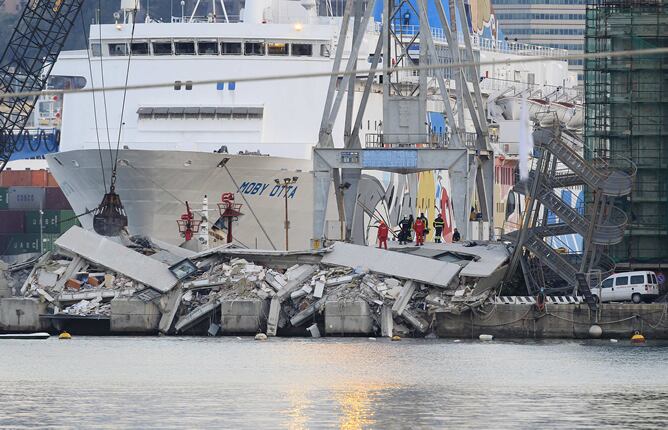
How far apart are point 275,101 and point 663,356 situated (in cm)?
2940

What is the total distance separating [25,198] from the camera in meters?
109

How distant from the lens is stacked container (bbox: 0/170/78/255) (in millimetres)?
→ 105000

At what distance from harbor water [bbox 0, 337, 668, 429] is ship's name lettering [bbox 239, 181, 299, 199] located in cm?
1764

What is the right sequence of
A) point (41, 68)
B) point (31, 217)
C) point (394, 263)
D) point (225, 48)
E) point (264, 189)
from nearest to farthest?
point (394, 263), point (264, 189), point (41, 68), point (225, 48), point (31, 217)

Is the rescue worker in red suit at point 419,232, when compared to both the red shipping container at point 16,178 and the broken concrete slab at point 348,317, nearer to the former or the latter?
the broken concrete slab at point 348,317

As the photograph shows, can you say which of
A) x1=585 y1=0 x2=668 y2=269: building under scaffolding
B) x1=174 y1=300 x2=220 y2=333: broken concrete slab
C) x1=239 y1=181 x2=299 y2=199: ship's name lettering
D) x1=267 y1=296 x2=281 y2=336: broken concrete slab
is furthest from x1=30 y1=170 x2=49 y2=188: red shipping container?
x1=267 y1=296 x2=281 y2=336: broken concrete slab

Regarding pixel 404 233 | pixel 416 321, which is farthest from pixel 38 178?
pixel 416 321

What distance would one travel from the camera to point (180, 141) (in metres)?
76.8

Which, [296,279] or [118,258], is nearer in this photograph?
[296,279]

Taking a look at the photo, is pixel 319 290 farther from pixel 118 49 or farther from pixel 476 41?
pixel 476 41

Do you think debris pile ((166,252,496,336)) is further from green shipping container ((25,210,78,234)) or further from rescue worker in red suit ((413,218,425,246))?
→ green shipping container ((25,210,78,234))

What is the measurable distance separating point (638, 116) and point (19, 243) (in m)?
45.9

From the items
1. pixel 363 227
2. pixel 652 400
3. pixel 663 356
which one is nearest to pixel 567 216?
pixel 663 356

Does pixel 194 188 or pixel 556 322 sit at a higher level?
pixel 194 188
